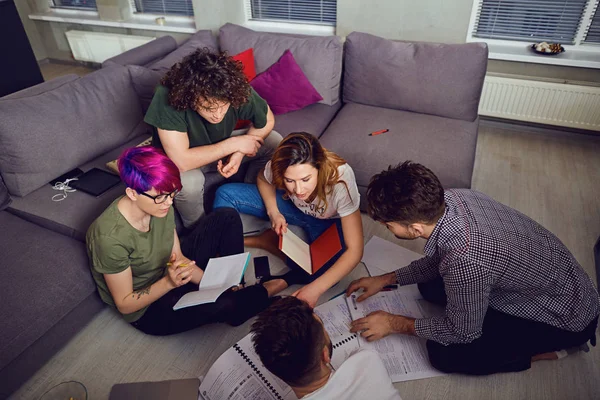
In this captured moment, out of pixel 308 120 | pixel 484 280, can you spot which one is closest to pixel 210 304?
pixel 484 280

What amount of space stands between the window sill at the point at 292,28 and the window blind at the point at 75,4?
1.92 metres

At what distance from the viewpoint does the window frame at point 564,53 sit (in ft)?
9.16

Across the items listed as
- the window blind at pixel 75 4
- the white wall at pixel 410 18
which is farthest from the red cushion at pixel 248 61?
the window blind at pixel 75 4

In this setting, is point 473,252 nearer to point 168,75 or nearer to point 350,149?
point 350,149

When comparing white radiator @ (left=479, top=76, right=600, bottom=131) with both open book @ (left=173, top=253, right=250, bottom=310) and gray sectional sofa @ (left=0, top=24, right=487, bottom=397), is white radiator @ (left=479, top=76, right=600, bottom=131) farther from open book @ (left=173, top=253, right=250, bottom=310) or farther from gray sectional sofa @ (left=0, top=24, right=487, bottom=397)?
open book @ (left=173, top=253, right=250, bottom=310)

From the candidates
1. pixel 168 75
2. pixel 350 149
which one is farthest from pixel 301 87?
pixel 168 75

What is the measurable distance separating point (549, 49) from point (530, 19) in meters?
0.29

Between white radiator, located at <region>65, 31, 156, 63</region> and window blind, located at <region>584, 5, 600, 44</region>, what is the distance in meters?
3.71

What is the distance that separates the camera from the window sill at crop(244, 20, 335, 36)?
3.48m

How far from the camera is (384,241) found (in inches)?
87.3

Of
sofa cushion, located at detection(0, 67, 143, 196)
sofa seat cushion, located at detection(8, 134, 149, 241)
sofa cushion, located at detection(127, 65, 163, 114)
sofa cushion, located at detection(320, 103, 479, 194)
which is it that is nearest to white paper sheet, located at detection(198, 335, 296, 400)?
sofa seat cushion, located at detection(8, 134, 149, 241)

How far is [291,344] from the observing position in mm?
1059

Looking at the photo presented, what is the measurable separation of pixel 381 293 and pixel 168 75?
1.39 meters

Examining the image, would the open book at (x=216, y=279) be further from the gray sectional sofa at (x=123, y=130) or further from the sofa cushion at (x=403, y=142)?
the sofa cushion at (x=403, y=142)
